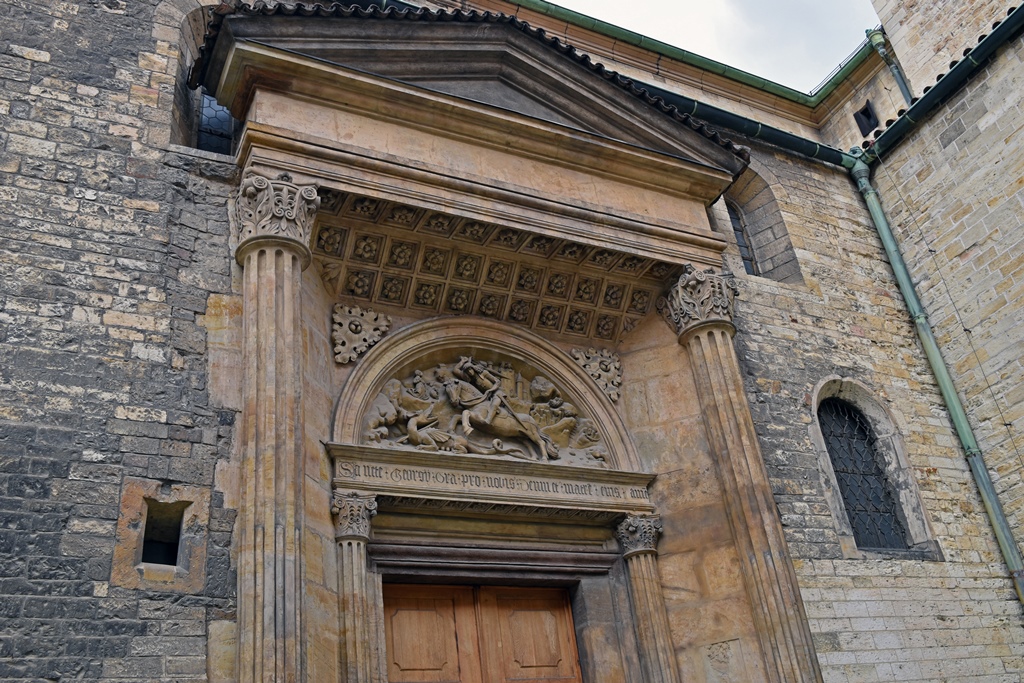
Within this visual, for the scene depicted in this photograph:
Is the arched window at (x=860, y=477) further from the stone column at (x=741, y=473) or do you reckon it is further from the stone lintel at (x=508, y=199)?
the stone lintel at (x=508, y=199)

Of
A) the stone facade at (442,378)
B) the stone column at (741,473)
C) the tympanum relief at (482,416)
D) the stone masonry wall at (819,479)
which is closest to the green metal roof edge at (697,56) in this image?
the stone masonry wall at (819,479)

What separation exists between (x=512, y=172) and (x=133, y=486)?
4.42 metres

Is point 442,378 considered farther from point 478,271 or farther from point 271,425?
point 271,425

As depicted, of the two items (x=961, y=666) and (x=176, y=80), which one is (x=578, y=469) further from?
(x=176, y=80)

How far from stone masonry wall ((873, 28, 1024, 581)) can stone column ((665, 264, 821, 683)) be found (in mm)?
3256

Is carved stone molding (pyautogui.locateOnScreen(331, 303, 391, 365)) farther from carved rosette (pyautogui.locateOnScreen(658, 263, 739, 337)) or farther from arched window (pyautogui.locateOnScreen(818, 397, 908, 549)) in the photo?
arched window (pyautogui.locateOnScreen(818, 397, 908, 549))

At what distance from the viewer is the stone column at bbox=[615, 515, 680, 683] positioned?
777 centimetres

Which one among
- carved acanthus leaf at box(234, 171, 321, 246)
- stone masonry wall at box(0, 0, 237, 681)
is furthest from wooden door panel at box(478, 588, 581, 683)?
carved acanthus leaf at box(234, 171, 321, 246)

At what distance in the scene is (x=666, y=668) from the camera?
304 inches

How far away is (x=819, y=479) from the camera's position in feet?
30.4

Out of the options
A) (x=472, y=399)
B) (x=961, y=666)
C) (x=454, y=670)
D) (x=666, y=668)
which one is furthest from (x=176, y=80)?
(x=961, y=666)

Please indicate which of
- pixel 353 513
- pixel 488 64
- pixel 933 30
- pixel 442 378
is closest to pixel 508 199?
pixel 488 64

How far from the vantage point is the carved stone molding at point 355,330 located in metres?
7.94

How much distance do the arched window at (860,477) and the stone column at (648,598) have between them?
2.37 meters
